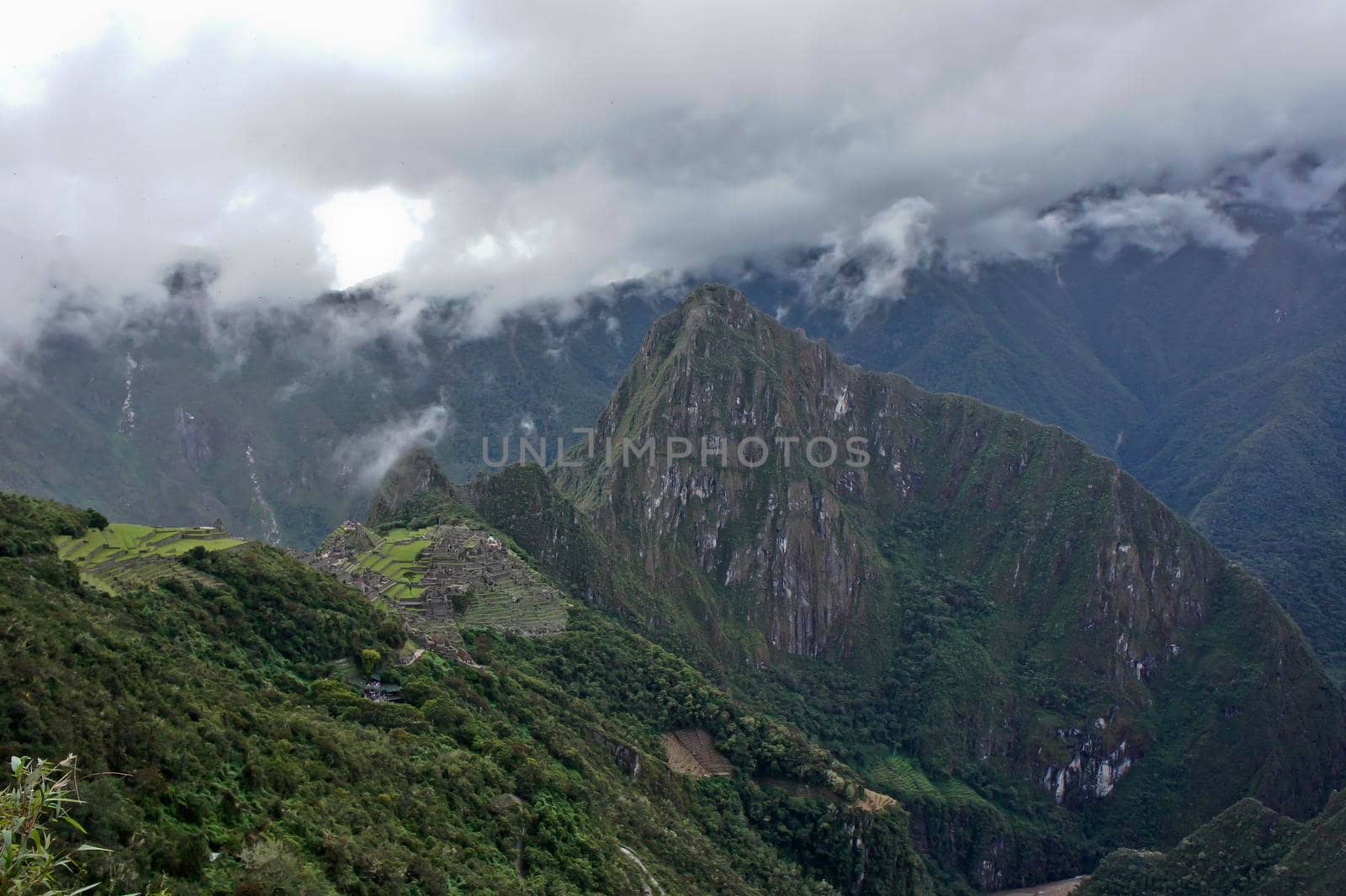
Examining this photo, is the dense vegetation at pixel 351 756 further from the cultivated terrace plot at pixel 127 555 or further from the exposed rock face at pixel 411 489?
the exposed rock face at pixel 411 489

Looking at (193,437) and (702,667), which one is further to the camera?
(193,437)

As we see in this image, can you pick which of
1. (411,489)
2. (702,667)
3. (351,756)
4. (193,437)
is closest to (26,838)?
(351,756)

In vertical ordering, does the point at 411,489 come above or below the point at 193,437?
below

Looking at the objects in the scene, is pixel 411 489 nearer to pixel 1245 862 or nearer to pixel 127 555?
pixel 127 555

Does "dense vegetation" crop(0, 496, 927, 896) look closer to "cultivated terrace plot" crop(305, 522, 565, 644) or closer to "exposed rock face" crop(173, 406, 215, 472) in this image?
"cultivated terrace plot" crop(305, 522, 565, 644)

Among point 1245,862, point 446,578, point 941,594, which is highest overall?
point 446,578

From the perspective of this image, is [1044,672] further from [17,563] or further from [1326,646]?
[17,563]
